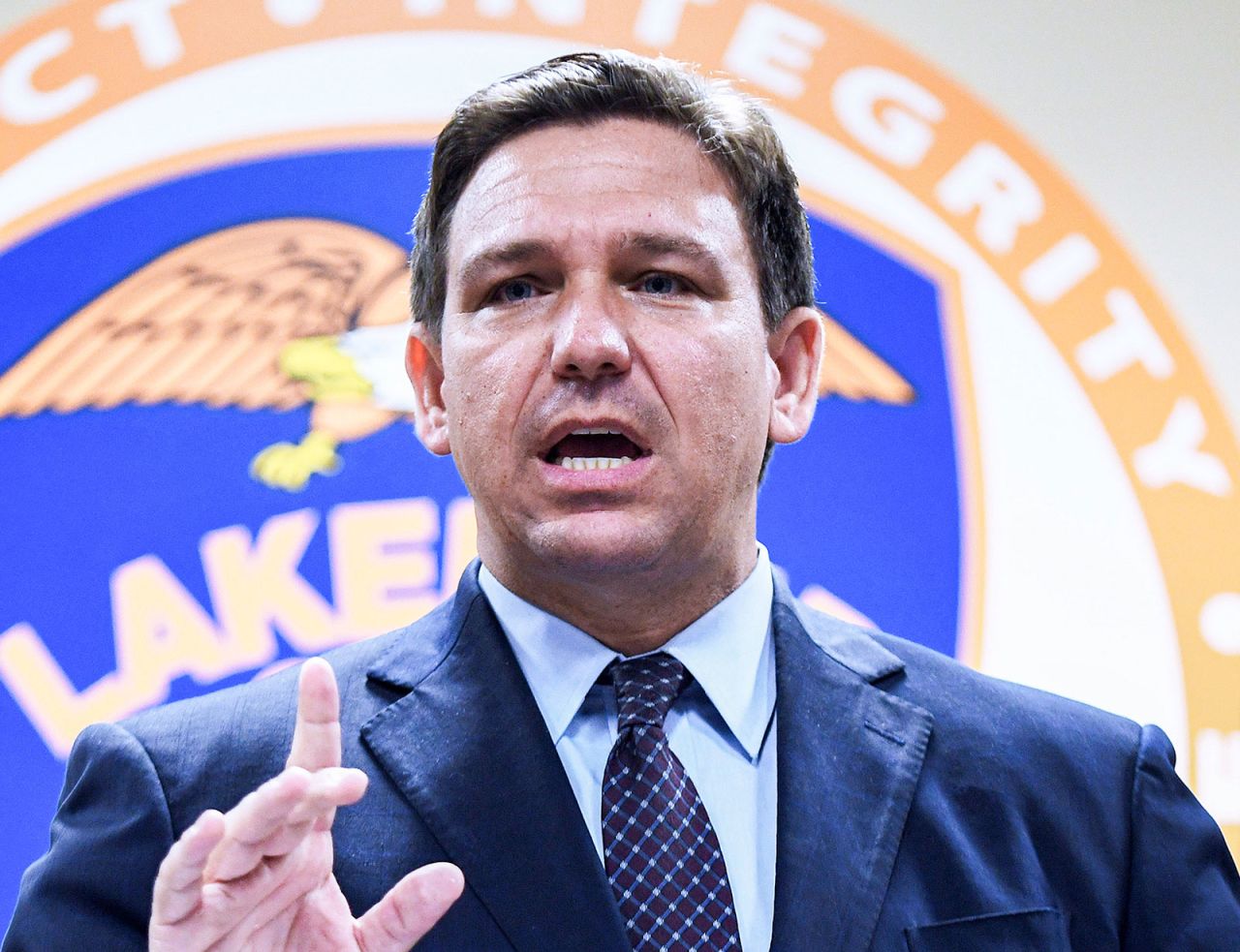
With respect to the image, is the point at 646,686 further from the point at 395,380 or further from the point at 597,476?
the point at 395,380

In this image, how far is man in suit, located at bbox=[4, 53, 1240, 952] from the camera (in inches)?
56.1

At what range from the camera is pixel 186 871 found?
103cm

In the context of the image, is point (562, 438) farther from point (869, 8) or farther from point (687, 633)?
point (869, 8)

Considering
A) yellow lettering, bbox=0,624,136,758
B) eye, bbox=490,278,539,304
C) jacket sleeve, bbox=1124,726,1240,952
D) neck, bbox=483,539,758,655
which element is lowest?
yellow lettering, bbox=0,624,136,758

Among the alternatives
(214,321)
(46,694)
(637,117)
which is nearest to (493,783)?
(637,117)

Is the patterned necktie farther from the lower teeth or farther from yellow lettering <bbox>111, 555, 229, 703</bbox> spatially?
yellow lettering <bbox>111, 555, 229, 703</bbox>

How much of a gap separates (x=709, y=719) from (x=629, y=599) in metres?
0.17

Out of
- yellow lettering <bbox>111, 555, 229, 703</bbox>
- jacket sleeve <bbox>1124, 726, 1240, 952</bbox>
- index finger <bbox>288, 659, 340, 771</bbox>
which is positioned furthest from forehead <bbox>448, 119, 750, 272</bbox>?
yellow lettering <bbox>111, 555, 229, 703</bbox>

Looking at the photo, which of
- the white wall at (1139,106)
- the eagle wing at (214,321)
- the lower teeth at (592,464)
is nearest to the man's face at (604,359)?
the lower teeth at (592,464)

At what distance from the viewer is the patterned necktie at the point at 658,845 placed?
142cm

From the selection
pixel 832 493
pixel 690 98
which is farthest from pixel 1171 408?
pixel 690 98

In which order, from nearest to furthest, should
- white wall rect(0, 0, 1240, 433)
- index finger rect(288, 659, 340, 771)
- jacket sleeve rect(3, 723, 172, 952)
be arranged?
index finger rect(288, 659, 340, 771) → jacket sleeve rect(3, 723, 172, 952) → white wall rect(0, 0, 1240, 433)

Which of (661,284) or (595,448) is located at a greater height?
(661,284)

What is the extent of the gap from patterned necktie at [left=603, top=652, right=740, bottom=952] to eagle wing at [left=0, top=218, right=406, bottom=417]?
1556 mm
